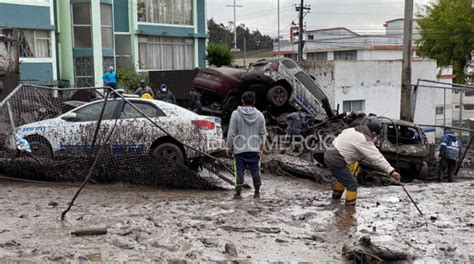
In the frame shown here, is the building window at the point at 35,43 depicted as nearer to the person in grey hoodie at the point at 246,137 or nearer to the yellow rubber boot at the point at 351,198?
the person in grey hoodie at the point at 246,137

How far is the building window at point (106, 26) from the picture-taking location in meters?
27.5

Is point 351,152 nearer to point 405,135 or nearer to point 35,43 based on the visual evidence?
point 405,135

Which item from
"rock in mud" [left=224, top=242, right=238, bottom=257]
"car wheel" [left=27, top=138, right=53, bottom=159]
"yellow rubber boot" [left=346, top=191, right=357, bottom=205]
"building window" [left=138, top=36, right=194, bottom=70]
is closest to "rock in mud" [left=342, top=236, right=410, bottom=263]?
"rock in mud" [left=224, top=242, right=238, bottom=257]

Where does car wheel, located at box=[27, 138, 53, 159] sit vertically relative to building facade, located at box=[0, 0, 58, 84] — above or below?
below

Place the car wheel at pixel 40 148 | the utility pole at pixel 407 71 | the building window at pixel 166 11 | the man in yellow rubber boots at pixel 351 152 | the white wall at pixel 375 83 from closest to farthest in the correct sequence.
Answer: the man in yellow rubber boots at pixel 351 152 < the car wheel at pixel 40 148 < the utility pole at pixel 407 71 < the white wall at pixel 375 83 < the building window at pixel 166 11

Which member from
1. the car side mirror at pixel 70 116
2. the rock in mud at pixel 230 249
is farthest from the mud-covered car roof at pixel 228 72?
the rock in mud at pixel 230 249

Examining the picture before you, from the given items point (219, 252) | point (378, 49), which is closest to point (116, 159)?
point (219, 252)

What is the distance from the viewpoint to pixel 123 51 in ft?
97.0

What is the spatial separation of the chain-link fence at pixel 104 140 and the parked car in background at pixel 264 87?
5.40 m

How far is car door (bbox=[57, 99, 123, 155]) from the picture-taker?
29.3ft

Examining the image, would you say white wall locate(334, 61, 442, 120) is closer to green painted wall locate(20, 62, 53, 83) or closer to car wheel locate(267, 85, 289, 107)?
car wheel locate(267, 85, 289, 107)

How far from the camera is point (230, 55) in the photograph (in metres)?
32.3

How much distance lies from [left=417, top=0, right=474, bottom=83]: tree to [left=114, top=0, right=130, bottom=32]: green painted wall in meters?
20.2

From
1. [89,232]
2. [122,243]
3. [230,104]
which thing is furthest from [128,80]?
[122,243]
